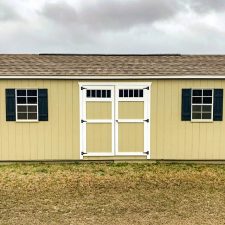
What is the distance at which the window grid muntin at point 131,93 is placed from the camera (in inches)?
528

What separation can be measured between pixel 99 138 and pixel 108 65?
304cm

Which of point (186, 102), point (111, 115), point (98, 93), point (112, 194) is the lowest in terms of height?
point (112, 194)

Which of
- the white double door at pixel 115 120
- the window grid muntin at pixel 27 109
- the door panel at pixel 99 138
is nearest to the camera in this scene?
the window grid muntin at pixel 27 109

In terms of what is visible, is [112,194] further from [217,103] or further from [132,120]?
[217,103]

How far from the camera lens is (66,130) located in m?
13.5

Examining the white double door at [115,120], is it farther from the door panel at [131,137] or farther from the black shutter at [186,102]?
the black shutter at [186,102]

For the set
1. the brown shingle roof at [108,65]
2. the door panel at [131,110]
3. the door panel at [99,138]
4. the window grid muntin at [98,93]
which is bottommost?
the door panel at [99,138]

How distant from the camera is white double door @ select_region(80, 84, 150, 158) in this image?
13.4 m

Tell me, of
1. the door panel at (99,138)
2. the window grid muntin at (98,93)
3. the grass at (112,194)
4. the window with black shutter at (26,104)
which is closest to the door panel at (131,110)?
the door panel at (99,138)

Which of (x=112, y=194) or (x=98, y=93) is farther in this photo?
(x=98, y=93)

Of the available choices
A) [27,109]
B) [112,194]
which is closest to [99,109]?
[27,109]

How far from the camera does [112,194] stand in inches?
369

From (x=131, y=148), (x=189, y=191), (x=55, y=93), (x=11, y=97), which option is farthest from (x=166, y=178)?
(x=11, y=97)

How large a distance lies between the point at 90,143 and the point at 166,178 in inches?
138
